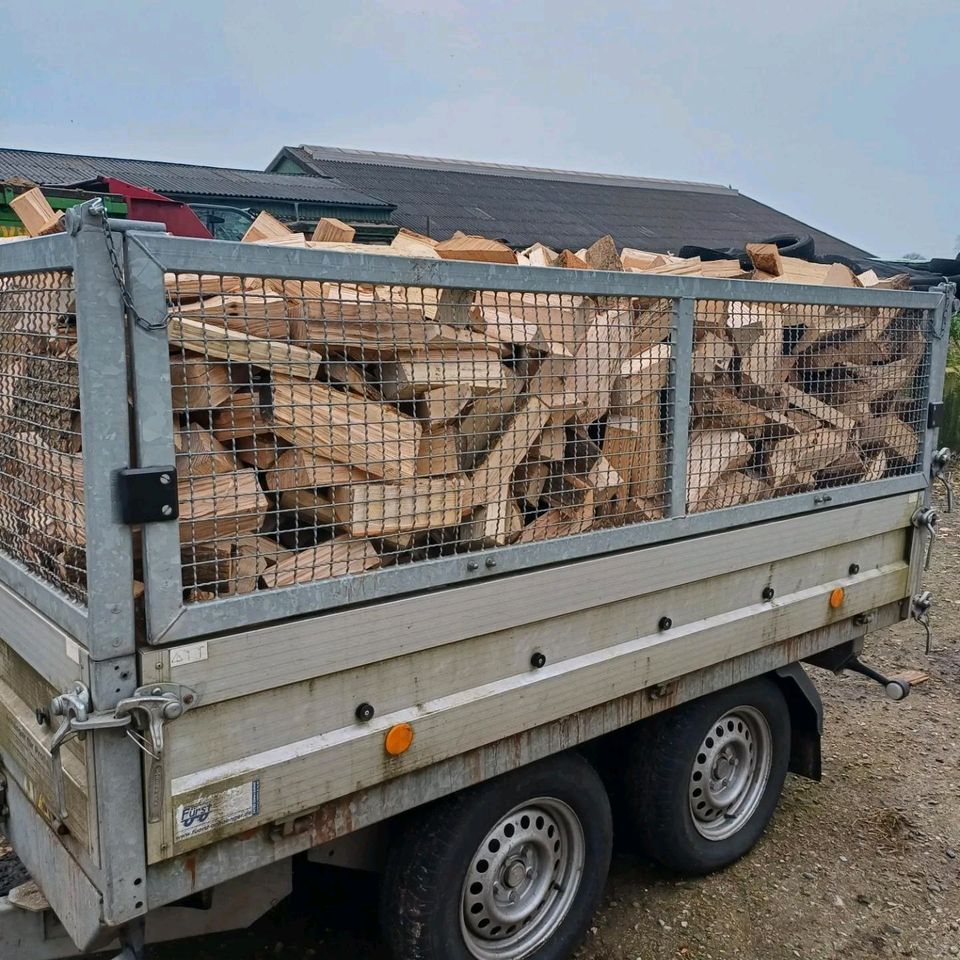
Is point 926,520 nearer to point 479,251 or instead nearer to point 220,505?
point 479,251

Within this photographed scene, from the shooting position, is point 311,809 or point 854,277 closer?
point 311,809

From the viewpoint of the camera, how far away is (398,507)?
2361 mm

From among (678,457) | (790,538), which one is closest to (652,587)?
(678,457)

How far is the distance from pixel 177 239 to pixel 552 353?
1.14 meters

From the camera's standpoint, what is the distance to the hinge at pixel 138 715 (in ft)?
6.15

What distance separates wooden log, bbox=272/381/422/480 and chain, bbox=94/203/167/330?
33 centimetres

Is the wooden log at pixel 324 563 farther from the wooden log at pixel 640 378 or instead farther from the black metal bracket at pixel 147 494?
the wooden log at pixel 640 378

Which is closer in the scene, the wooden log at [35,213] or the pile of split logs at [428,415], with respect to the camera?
the pile of split logs at [428,415]

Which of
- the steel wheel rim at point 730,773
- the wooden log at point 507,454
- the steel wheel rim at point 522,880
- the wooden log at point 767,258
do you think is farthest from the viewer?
the wooden log at point 767,258

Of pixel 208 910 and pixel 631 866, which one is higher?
pixel 208 910

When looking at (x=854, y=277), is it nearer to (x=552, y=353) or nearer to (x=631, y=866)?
(x=552, y=353)

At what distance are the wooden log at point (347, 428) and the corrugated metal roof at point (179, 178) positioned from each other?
9840mm

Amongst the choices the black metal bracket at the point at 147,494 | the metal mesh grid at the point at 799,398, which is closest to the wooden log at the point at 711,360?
the metal mesh grid at the point at 799,398

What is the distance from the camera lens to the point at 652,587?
2920 mm
